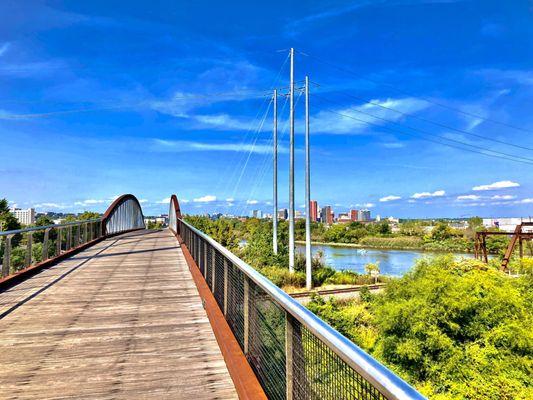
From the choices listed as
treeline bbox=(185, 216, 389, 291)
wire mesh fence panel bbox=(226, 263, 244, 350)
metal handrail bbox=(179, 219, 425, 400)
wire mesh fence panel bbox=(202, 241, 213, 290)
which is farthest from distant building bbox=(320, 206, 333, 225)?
metal handrail bbox=(179, 219, 425, 400)

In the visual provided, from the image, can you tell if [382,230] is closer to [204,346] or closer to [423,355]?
[423,355]

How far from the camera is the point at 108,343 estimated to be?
347 cm

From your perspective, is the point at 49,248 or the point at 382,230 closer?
the point at 49,248

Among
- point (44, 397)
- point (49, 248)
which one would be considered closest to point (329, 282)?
point (49, 248)

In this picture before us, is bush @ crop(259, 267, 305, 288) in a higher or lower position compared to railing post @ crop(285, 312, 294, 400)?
lower

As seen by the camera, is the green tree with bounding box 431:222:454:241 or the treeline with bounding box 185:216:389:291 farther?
the green tree with bounding box 431:222:454:241

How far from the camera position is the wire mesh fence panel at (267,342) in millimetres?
2225

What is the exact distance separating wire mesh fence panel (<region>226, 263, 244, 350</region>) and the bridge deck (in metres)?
0.25

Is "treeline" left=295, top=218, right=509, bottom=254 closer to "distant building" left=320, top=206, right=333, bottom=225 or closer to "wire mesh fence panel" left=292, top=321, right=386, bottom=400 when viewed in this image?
"wire mesh fence panel" left=292, top=321, right=386, bottom=400

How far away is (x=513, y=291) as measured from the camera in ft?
54.2

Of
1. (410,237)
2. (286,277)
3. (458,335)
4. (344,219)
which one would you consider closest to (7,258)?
(458,335)

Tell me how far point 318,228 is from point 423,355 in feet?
280

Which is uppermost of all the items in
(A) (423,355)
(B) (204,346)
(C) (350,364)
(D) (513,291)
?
(C) (350,364)

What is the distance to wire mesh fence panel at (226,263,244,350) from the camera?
3404 millimetres
